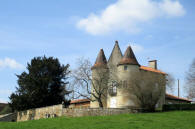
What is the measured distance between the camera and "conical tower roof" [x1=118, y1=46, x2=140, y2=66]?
5039cm

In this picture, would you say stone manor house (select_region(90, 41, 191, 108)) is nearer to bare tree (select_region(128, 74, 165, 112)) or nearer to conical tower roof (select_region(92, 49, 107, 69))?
conical tower roof (select_region(92, 49, 107, 69))

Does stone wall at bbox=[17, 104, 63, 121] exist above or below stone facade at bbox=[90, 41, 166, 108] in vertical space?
below

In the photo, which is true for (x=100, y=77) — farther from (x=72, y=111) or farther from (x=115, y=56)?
(x=115, y=56)

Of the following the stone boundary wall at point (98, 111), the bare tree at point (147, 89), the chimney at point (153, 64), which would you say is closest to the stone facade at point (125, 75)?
the bare tree at point (147, 89)

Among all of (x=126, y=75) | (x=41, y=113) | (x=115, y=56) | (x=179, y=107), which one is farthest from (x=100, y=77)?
(x=179, y=107)

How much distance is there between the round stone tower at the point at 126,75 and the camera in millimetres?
49281

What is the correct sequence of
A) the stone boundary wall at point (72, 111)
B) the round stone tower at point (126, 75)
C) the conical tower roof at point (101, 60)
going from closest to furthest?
the stone boundary wall at point (72, 111) < the round stone tower at point (126, 75) < the conical tower roof at point (101, 60)

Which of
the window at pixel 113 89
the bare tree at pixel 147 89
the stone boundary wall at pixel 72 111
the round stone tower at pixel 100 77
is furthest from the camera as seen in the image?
the window at pixel 113 89

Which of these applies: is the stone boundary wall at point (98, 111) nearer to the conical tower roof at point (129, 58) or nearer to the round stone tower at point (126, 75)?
the round stone tower at point (126, 75)

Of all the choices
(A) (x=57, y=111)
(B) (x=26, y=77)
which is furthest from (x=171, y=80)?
(B) (x=26, y=77)

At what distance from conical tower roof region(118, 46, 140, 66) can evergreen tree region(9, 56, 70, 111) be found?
9938 mm

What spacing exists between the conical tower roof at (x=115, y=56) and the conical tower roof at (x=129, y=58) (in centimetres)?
311

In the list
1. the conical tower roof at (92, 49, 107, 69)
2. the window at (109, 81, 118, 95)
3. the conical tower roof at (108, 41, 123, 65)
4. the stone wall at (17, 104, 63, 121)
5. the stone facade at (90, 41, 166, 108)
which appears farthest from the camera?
the conical tower roof at (108, 41, 123, 65)

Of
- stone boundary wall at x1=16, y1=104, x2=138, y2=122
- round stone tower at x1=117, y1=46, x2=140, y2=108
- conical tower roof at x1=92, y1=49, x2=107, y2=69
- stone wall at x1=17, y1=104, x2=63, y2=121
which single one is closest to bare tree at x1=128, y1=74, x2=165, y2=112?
round stone tower at x1=117, y1=46, x2=140, y2=108
